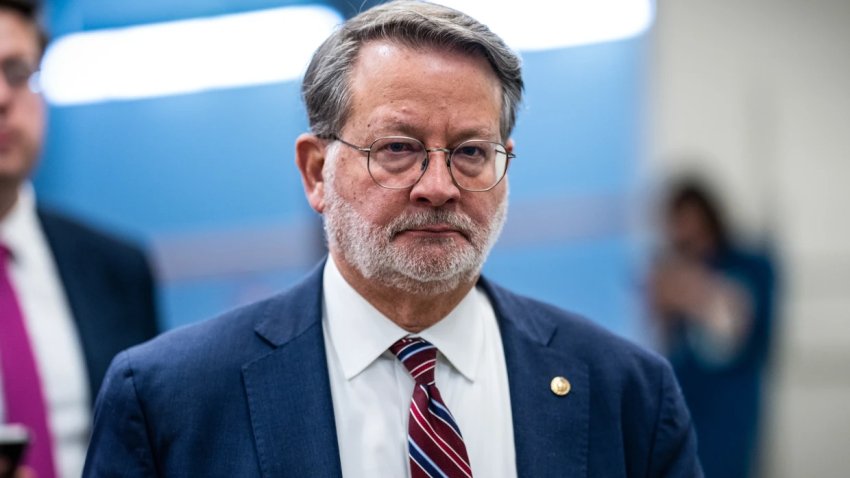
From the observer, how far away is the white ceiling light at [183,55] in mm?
3822

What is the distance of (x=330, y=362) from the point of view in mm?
1864

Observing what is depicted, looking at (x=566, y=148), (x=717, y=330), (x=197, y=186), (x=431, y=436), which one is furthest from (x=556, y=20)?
(x=431, y=436)

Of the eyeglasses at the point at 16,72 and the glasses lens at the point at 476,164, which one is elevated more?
the eyeglasses at the point at 16,72

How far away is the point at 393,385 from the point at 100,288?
0.86m

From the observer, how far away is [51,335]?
2.26m

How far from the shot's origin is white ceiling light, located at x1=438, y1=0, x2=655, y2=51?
411 cm

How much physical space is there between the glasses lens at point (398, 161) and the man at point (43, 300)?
85 cm

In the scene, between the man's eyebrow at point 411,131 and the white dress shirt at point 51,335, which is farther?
the white dress shirt at point 51,335

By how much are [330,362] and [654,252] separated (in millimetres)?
2583

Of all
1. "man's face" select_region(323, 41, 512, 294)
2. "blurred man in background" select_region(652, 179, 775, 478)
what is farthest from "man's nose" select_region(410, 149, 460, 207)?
"blurred man in background" select_region(652, 179, 775, 478)

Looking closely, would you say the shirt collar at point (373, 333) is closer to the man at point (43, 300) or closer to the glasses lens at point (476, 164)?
the glasses lens at point (476, 164)

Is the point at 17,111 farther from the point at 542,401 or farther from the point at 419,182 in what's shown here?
the point at 542,401

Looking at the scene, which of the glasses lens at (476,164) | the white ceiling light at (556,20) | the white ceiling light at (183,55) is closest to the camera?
the glasses lens at (476,164)

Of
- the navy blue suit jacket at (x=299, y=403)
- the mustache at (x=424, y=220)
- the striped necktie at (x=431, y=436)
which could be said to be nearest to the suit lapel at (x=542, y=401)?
the navy blue suit jacket at (x=299, y=403)
